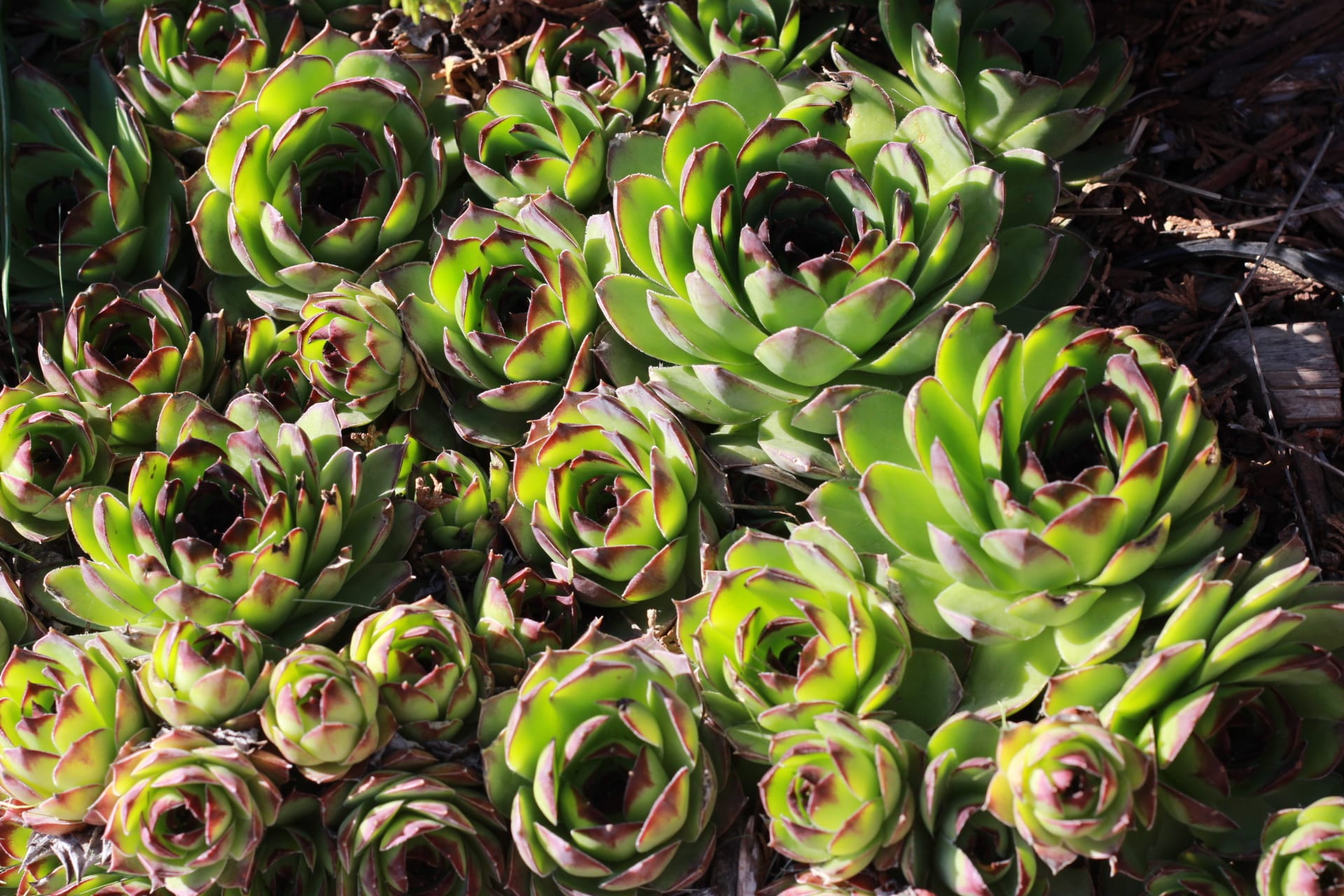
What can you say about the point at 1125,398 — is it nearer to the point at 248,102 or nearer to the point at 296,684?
the point at 296,684

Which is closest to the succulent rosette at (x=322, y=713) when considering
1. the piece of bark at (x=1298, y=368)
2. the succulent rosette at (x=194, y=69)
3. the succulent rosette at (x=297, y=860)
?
the succulent rosette at (x=297, y=860)

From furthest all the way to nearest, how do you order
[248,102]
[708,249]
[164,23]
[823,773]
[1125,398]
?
[164,23], [248,102], [708,249], [1125,398], [823,773]

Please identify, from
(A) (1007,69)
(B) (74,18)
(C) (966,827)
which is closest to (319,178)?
(B) (74,18)

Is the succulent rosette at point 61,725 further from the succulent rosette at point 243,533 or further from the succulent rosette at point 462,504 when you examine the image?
the succulent rosette at point 462,504

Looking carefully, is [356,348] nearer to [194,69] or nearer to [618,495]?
[618,495]

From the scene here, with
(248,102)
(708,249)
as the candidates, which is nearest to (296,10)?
(248,102)

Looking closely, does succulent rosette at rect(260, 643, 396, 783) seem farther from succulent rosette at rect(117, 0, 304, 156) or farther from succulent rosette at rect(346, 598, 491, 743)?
succulent rosette at rect(117, 0, 304, 156)
